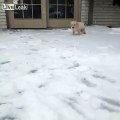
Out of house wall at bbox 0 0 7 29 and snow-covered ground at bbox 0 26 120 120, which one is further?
house wall at bbox 0 0 7 29

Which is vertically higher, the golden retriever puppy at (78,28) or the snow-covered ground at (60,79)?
the golden retriever puppy at (78,28)

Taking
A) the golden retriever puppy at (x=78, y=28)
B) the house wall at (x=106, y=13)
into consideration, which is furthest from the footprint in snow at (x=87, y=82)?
the house wall at (x=106, y=13)

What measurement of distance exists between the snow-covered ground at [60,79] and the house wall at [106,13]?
1.72 meters

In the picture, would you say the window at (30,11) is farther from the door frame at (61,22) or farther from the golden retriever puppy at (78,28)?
the golden retriever puppy at (78,28)

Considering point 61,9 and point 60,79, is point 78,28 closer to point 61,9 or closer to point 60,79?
point 61,9

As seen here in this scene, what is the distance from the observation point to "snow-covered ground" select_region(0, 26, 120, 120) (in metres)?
2.01

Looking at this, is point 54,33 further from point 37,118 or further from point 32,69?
point 37,118

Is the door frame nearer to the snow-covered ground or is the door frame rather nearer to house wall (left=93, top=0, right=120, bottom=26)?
house wall (left=93, top=0, right=120, bottom=26)

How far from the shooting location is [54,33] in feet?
18.0

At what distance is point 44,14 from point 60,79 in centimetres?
358

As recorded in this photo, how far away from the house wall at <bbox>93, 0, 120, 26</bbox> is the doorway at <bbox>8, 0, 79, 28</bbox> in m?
0.46

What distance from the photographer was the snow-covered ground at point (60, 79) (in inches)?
79.0

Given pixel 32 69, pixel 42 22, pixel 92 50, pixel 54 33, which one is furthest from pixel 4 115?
pixel 42 22

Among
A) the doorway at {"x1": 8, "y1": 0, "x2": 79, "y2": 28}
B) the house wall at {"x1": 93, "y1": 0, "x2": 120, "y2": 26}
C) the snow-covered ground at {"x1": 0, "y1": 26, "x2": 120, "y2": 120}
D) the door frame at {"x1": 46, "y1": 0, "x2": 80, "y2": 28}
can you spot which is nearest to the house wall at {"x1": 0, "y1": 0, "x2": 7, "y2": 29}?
the doorway at {"x1": 8, "y1": 0, "x2": 79, "y2": 28}
